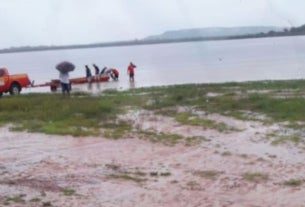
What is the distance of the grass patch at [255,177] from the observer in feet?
41.4

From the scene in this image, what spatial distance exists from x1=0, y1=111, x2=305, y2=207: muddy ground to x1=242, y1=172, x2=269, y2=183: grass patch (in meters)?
0.02

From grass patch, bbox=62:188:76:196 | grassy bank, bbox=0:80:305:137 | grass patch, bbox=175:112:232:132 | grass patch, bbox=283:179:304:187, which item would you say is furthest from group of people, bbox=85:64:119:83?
grass patch, bbox=62:188:76:196

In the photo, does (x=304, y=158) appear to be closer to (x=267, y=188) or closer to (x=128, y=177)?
(x=267, y=188)

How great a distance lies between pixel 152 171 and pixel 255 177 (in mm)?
2032

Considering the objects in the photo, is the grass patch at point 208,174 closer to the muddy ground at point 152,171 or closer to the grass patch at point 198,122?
the muddy ground at point 152,171

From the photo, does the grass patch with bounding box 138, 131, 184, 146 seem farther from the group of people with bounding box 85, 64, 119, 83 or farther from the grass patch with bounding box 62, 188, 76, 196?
the group of people with bounding box 85, 64, 119, 83

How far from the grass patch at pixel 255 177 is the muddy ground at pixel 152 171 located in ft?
0.06

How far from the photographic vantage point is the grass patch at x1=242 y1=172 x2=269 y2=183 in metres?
12.6

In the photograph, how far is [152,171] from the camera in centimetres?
1341

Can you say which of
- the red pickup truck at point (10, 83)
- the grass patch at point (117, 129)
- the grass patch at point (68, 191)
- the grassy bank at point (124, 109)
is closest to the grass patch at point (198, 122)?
the grassy bank at point (124, 109)

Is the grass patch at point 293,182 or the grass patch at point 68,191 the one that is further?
the grass patch at point 293,182

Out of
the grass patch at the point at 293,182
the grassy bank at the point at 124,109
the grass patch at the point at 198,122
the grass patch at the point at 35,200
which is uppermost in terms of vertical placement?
the grassy bank at the point at 124,109

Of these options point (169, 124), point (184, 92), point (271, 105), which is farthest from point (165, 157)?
point (184, 92)

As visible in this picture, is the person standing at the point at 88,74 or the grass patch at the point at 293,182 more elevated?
the person standing at the point at 88,74
